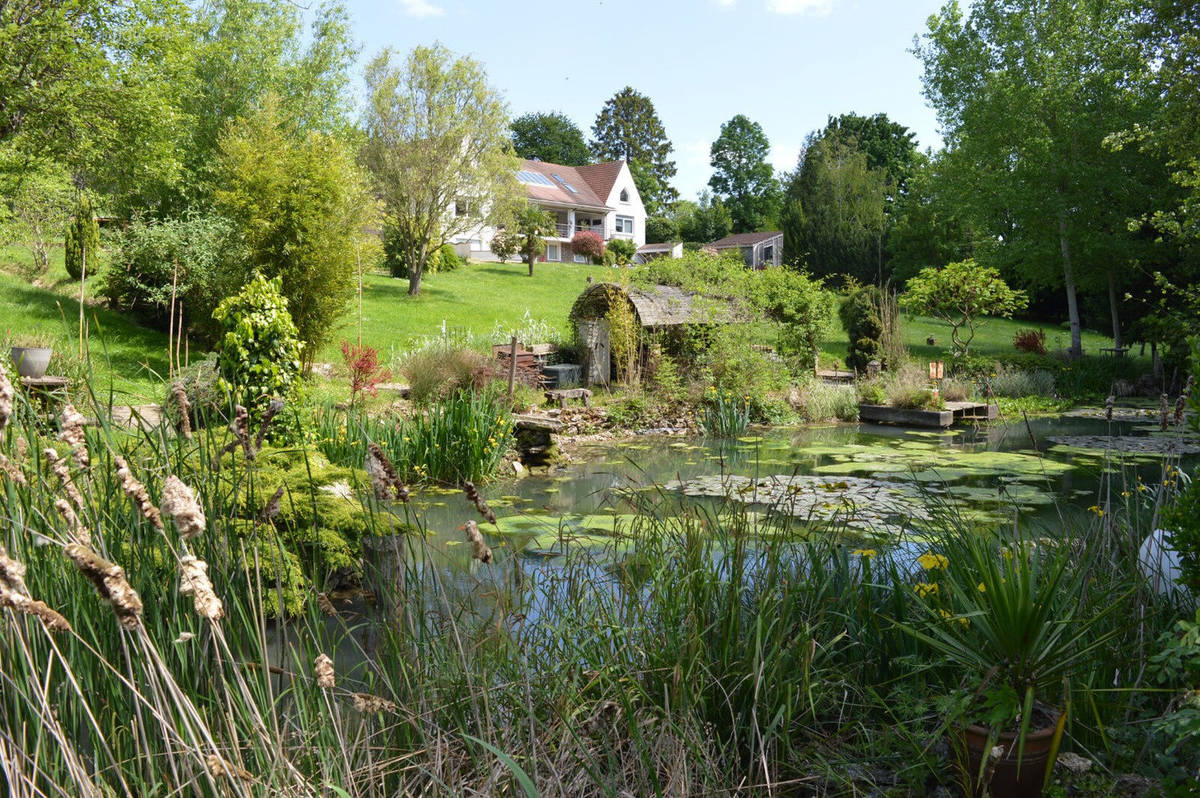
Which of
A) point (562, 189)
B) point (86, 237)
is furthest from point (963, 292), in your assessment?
point (562, 189)

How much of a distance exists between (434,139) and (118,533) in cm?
2193

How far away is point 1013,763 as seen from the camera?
80.0 inches

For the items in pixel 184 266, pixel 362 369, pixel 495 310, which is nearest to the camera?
pixel 362 369

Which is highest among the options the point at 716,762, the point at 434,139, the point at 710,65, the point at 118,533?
the point at 434,139

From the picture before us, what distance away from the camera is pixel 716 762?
2340 millimetres

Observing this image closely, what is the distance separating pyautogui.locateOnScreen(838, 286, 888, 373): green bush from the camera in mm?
18125

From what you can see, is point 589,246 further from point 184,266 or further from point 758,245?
point 184,266

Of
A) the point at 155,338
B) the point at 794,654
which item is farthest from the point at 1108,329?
the point at 794,654

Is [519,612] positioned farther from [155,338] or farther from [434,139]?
[434,139]

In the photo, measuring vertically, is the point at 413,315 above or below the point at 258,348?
above

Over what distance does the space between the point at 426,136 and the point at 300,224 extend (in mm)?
11922

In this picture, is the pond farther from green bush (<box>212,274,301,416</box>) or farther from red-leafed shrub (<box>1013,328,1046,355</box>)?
red-leafed shrub (<box>1013,328,1046,355</box>)

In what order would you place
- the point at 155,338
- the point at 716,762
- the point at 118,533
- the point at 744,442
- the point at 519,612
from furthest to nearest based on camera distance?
the point at 155,338
the point at 744,442
the point at 519,612
the point at 716,762
the point at 118,533

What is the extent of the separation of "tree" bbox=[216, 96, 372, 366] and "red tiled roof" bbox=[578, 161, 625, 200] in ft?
108
